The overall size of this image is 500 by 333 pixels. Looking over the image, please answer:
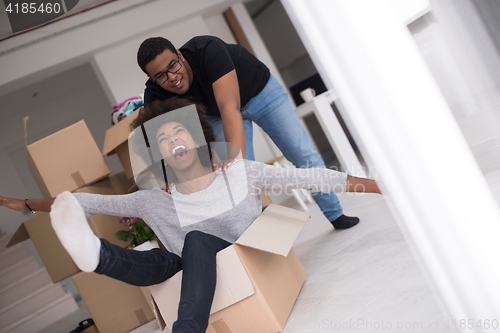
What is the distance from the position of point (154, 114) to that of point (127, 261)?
0.40 meters

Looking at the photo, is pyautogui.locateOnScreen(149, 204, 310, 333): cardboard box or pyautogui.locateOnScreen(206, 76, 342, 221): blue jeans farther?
pyautogui.locateOnScreen(206, 76, 342, 221): blue jeans

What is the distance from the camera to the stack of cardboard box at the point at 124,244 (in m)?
0.80

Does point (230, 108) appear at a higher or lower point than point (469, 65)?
higher

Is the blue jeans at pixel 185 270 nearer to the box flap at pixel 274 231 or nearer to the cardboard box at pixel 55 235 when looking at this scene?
the box flap at pixel 274 231

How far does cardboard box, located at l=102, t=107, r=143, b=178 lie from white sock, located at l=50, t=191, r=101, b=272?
2.32 feet

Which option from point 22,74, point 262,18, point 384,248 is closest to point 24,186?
point 22,74

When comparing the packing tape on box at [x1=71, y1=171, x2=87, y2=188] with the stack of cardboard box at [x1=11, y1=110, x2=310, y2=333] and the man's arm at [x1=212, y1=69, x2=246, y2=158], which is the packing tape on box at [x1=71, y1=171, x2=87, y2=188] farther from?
the man's arm at [x1=212, y1=69, x2=246, y2=158]

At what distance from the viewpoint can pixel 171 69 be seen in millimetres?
950


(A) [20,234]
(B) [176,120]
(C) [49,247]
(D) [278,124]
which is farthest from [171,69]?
(A) [20,234]

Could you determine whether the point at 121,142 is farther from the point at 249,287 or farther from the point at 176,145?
the point at 249,287

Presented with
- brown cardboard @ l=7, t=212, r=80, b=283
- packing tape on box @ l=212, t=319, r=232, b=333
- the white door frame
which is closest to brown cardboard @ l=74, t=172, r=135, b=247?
brown cardboard @ l=7, t=212, r=80, b=283

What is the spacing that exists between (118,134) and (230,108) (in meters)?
0.54

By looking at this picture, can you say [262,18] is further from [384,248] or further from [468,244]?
[468,244]

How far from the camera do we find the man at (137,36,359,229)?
0.95 meters
